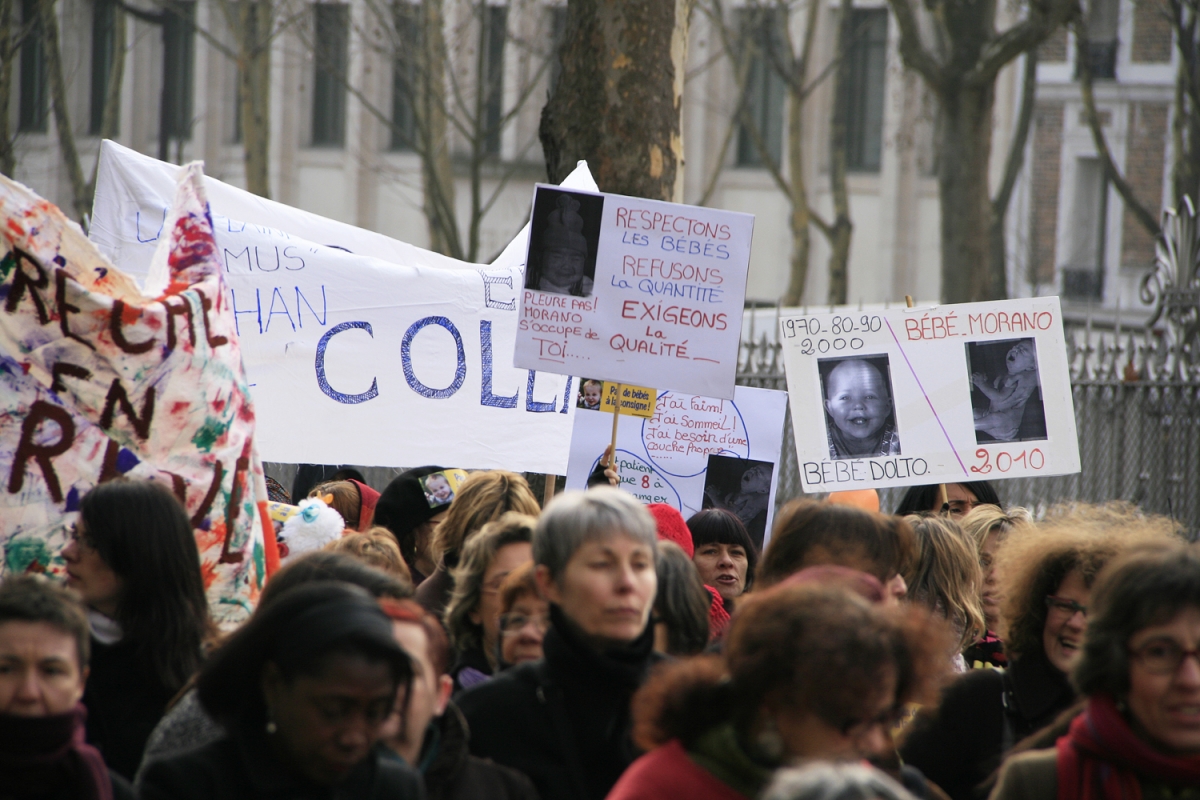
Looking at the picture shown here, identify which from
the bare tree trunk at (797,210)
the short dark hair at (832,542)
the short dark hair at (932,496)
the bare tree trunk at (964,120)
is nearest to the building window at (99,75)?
the bare tree trunk at (797,210)

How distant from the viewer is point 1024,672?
11.3 feet

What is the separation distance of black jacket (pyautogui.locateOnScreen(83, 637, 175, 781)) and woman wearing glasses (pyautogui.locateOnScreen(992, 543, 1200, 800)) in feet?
6.04

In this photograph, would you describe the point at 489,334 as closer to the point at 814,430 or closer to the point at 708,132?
the point at 814,430

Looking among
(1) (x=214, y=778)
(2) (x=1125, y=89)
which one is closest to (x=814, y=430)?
(1) (x=214, y=778)

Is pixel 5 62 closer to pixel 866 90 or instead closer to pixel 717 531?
pixel 717 531

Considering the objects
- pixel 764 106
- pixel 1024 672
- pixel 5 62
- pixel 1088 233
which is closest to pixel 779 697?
pixel 1024 672

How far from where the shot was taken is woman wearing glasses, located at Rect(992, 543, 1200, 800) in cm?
249

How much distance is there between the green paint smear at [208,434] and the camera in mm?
3965

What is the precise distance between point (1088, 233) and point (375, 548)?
2765cm

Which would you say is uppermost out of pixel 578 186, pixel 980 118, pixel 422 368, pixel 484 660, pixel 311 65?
pixel 311 65

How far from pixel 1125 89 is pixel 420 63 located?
16539mm

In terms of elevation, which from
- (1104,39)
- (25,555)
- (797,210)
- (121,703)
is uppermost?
(1104,39)

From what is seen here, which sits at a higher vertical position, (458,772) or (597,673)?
(597,673)

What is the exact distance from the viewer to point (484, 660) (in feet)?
12.4
